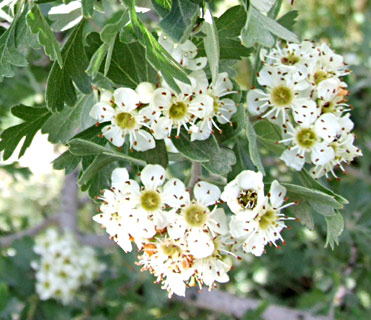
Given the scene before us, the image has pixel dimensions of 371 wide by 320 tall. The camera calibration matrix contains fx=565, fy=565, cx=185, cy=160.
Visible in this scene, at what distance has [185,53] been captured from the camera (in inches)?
32.8

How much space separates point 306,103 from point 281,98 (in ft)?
0.15

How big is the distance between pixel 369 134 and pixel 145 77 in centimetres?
142

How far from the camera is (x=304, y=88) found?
2.87 feet

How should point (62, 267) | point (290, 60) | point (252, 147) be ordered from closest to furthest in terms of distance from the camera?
point (252, 147), point (290, 60), point (62, 267)

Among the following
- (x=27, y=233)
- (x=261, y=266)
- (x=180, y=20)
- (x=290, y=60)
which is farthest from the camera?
(x=261, y=266)

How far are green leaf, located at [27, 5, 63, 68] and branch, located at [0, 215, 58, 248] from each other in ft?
4.31

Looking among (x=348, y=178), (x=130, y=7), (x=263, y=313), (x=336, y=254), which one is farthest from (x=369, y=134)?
(x=130, y=7)

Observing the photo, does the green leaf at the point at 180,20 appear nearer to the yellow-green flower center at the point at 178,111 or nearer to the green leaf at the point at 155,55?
the green leaf at the point at 155,55

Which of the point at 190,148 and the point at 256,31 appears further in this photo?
the point at 190,148

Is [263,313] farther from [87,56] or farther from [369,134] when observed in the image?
[87,56]

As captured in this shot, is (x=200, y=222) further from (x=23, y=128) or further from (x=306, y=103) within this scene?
(x=23, y=128)

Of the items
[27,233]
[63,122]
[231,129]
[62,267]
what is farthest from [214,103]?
[27,233]

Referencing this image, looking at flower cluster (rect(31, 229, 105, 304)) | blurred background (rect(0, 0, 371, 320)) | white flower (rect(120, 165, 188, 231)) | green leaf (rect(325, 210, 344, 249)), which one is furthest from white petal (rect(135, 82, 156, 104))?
flower cluster (rect(31, 229, 105, 304))

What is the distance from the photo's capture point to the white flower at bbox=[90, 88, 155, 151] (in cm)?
85
